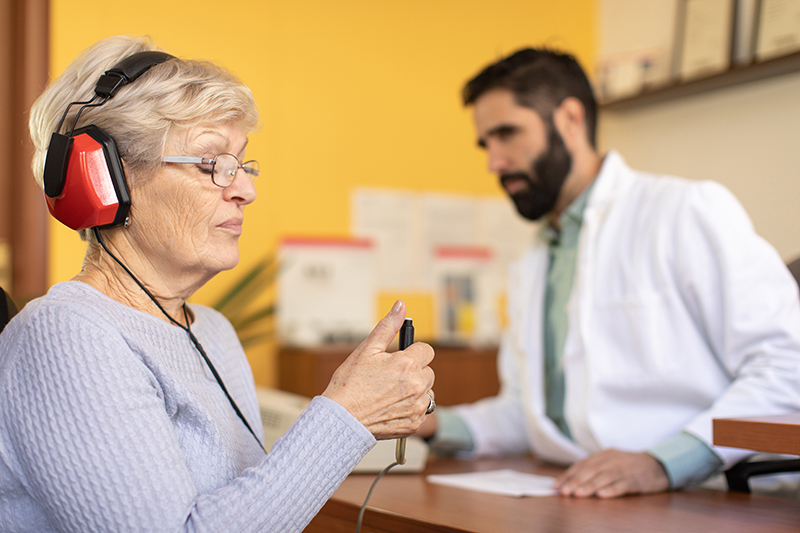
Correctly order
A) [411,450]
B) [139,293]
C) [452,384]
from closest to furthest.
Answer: [139,293] → [411,450] → [452,384]

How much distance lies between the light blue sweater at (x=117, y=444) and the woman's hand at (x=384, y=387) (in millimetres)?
22

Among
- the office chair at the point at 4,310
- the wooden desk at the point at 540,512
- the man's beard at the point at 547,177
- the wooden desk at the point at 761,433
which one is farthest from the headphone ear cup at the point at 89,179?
the man's beard at the point at 547,177

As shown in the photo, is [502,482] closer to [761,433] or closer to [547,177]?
[761,433]

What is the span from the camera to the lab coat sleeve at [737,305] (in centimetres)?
140

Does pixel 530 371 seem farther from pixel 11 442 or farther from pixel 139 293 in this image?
pixel 11 442

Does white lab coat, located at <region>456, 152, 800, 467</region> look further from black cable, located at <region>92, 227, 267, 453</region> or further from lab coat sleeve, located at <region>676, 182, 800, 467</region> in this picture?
black cable, located at <region>92, 227, 267, 453</region>

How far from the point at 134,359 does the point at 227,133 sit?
354 mm

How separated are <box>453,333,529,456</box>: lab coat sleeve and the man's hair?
2.36ft

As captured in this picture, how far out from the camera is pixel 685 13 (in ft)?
8.63

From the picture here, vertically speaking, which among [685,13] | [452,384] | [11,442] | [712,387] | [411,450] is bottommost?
[452,384]

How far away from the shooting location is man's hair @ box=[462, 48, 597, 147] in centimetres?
209

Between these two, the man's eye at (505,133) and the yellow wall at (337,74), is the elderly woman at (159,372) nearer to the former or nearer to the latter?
the man's eye at (505,133)

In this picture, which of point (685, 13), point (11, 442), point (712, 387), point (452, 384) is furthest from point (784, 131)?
point (11, 442)

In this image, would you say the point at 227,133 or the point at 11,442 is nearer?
the point at 11,442
